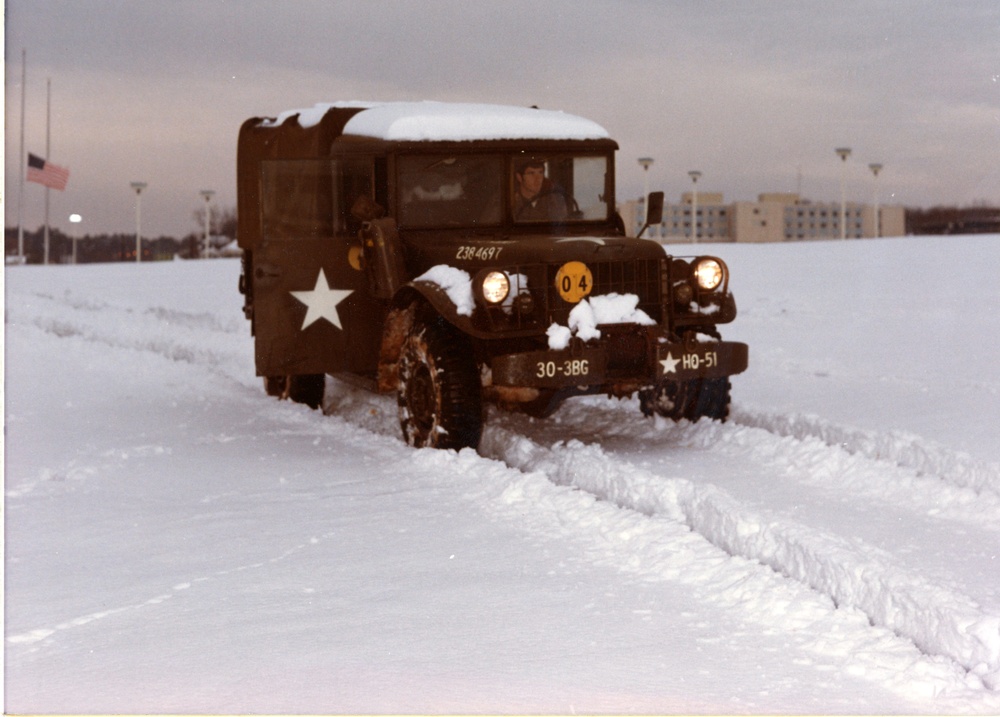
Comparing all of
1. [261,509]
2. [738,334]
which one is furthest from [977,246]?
[261,509]

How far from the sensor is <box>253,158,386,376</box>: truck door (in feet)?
28.9

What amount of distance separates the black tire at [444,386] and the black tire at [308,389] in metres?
2.68

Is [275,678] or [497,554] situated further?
[497,554]

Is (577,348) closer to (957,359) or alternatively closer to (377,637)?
(377,637)

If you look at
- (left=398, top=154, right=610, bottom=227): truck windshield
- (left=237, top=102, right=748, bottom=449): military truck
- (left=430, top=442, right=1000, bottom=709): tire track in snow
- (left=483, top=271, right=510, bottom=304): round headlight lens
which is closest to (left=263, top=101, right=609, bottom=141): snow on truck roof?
(left=237, top=102, right=748, bottom=449): military truck

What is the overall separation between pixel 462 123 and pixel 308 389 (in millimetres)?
3045

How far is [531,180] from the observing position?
889 cm

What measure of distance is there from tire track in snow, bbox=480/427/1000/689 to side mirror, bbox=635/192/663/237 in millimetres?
2093

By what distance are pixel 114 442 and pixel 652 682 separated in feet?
18.5

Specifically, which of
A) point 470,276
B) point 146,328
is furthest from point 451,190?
point 146,328

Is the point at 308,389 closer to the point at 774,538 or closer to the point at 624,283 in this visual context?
the point at 624,283

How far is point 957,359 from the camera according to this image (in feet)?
43.3

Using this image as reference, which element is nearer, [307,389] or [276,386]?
[307,389]

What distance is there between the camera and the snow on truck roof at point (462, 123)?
344 inches
